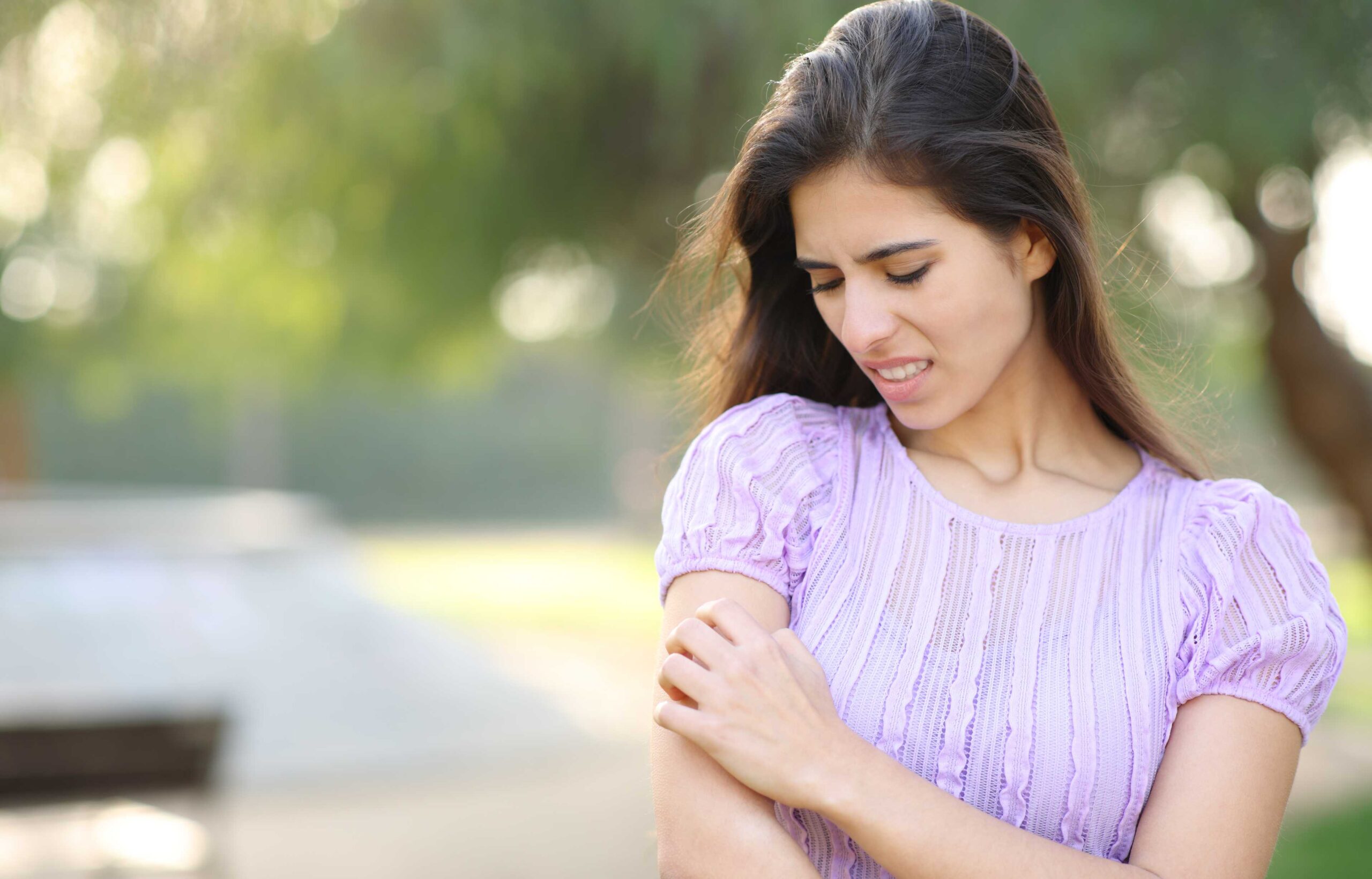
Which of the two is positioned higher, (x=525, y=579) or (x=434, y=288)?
(x=525, y=579)

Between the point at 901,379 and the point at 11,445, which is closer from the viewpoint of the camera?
the point at 901,379

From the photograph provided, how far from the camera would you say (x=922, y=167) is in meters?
1.26

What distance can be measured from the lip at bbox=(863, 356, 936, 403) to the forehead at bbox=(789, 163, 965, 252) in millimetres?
127

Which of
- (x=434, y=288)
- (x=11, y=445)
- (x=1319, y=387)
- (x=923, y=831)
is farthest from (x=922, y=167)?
(x=11, y=445)

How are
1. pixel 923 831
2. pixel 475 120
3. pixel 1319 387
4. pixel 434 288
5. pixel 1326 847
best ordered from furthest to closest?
pixel 1326 847 < pixel 1319 387 < pixel 434 288 < pixel 475 120 < pixel 923 831

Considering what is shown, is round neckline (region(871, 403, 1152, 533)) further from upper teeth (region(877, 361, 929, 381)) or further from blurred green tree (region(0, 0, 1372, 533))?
blurred green tree (region(0, 0, 1372, 533))

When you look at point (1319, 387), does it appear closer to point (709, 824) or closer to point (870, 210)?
point (870, 210)

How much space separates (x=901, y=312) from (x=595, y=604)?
11.0 meters

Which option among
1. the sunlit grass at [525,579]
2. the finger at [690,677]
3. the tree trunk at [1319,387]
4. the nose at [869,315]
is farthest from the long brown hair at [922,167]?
the sunlit grass at [525,579]

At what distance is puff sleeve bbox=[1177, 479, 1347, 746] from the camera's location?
1.24 meters

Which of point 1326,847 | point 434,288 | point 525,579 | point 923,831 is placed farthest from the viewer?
point 525,579

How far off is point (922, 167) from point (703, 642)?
0.50 metres

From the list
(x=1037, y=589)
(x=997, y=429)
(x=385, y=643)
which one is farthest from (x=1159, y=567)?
(x=385, y=643)

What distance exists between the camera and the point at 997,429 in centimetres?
147
